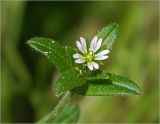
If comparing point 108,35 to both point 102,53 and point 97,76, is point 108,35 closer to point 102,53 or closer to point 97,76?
point 102,53

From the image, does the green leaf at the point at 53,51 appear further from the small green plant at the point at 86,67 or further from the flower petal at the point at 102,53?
the flower petal at the point at 102,53

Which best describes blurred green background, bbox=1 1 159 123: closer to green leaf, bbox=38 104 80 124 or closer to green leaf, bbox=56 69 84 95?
green leaf, bbox=38 104 80 124

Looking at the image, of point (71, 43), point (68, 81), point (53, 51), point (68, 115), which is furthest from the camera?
point (71, 43)

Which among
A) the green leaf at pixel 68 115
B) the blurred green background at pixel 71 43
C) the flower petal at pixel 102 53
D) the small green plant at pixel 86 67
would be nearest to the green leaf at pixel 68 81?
the small green plant at pixel 86 67

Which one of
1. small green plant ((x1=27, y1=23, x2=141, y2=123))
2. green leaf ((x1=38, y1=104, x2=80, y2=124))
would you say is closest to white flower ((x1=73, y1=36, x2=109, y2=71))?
small green plant ((x1=27, y1=23, x2=141, y2=123))

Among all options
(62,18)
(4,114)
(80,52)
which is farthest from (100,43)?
(62,18)

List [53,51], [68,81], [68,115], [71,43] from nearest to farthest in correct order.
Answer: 1. [68,81]
2. [53,51]
3. [68,115]
4. [71,43]

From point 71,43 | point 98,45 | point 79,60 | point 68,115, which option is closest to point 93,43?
point 98,45
